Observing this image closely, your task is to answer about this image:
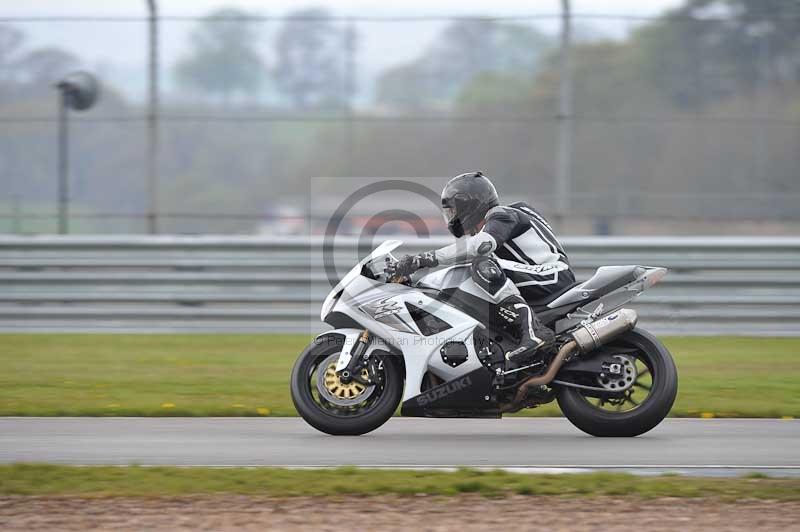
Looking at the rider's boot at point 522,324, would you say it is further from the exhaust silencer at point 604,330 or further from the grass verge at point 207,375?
the grass verge at point 207,375

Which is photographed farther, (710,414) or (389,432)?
(710,414)

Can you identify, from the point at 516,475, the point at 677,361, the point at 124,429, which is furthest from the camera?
the point at 677,361

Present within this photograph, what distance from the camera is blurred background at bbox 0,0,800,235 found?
1427 centimetres

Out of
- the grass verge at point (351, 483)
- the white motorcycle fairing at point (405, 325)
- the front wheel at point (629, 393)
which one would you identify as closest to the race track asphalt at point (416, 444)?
the front wheel at point (629, 393)

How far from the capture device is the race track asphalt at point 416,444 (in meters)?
6.85

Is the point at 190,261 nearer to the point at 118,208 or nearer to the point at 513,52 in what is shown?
the point at 118,208

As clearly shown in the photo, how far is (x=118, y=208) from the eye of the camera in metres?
14.5

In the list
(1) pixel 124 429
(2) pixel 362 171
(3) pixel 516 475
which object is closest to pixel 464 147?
(2) pixel 362 171

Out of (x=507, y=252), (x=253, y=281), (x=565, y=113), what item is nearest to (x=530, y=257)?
(x=507, y=252)

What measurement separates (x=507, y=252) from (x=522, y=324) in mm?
477

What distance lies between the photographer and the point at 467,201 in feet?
25.1

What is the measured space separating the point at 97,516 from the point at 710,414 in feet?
15.2

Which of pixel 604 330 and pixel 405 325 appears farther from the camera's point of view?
pixel 405 325

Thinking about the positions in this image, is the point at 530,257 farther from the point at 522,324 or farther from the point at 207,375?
the point at 207,375
